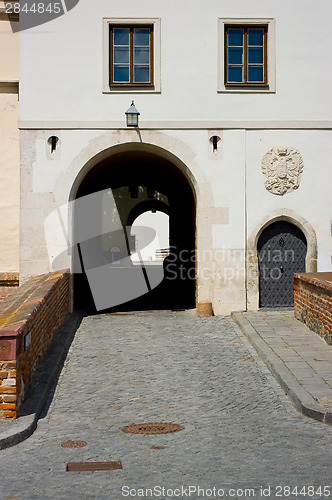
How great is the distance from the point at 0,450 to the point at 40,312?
10.2ft

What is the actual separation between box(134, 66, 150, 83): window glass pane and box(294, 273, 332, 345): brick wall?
198 inches

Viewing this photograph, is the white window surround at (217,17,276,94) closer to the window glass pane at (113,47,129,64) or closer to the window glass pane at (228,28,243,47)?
the window glass pane at (228,28,243,47)

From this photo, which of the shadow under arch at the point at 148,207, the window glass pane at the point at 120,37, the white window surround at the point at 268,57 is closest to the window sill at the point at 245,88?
the white window surround at the point at 268,57

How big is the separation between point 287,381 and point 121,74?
26.2 ft

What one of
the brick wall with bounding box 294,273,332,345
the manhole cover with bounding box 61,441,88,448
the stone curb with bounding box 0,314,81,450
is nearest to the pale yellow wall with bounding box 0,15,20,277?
the stone curb with bounding box 0,314,81,450

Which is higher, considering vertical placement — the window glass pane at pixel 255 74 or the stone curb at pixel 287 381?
the window glass pane at pixel 255 74

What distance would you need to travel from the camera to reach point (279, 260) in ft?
46.6

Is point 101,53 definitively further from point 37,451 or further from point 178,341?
point 37,451

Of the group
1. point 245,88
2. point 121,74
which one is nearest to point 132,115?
point 121,74

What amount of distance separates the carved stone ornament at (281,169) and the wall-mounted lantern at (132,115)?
271 cm

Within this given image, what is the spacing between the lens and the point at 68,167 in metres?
13.8

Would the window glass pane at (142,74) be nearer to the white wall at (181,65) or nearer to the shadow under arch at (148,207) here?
the white wall at (181,65)

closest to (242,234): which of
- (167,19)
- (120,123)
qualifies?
(120,123)

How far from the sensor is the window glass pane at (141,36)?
13.9 meters
